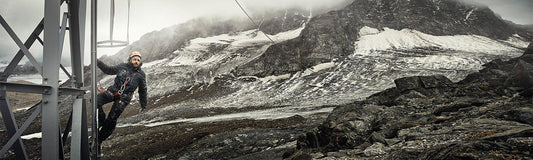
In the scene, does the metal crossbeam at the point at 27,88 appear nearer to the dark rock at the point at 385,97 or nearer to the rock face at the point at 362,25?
the dark rock at the point at 385,97

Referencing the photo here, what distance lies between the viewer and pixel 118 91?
7941mm

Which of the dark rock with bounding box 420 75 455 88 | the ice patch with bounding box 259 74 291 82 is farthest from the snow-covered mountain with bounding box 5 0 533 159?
the dark rock with bounding box 420 75 455 88

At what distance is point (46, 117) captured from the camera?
13.5ft

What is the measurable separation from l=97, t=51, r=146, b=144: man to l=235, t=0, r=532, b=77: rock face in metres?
57.4

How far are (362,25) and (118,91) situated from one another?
87.2 metres

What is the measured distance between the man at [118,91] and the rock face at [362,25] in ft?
188

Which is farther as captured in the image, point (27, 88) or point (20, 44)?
point (20, 44)

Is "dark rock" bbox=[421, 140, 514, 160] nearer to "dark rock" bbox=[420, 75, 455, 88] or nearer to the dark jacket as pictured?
the dark jacket

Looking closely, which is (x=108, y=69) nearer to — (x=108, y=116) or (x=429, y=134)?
(x=108, y=116)

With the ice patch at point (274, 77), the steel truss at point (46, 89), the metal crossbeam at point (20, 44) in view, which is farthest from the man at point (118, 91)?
the ice patch at point (274, 77)

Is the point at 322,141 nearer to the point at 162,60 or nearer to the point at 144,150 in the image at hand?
the point at 144,150

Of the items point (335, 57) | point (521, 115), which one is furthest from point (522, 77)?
point (335, 57)

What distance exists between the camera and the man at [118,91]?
771 centimetres

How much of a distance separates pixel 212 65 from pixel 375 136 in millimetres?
74962
